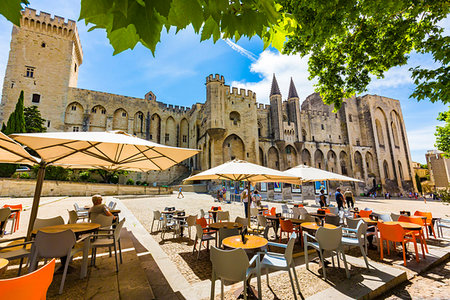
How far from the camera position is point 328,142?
32.8m

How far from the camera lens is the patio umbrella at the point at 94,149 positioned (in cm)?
294

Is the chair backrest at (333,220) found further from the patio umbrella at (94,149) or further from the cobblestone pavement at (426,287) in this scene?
the patio umbrella at (94,149)

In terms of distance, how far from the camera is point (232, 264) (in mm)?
2527

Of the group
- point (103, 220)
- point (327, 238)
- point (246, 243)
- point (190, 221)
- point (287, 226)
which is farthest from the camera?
point (190, 221)

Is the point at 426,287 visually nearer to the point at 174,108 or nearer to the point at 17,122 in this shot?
the point at 17,122

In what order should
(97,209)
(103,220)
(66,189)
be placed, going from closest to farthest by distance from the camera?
(103,220) < (97,209) < (66,189)

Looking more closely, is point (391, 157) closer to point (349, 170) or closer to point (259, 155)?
point (349, 170)

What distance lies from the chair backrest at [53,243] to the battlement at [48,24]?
3296 centimetres

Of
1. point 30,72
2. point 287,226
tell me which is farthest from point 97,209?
point 30,72

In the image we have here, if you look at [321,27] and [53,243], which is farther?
[321,27]

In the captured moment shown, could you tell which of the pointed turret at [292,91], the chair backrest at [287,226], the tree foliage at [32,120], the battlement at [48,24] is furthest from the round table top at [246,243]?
the battlement at [48,24]

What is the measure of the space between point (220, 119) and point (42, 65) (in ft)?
76.5

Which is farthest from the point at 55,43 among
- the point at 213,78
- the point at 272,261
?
the point at 272,261

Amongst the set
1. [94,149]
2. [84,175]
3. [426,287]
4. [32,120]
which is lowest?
[426,287]
